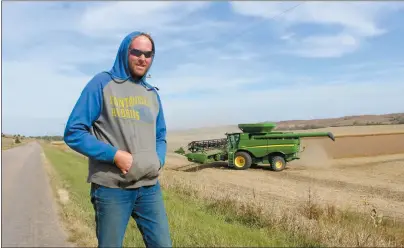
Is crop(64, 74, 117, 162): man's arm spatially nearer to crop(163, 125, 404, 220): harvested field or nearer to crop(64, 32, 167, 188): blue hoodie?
crop(64, 32, 167, 188): blue hoodie

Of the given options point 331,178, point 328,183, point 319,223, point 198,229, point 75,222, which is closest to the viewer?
point 198,229

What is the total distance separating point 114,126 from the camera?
9.61 feet

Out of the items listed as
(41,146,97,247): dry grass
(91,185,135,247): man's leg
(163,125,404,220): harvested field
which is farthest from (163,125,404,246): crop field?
(91,185,135,247): man's leg

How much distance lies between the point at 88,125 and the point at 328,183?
14354 mm

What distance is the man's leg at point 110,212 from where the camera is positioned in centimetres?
290

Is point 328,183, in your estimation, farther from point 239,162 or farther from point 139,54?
point 139,54

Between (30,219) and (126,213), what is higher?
(126,213)

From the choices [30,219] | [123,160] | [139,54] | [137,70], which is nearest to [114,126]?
[123,160]

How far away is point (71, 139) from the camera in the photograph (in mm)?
2873

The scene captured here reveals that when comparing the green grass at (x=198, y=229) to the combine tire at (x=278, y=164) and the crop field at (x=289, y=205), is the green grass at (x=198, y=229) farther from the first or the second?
the combine tire at (x=278, y=164)

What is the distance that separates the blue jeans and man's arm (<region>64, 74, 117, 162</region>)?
26cm

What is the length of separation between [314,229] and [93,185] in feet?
12.3

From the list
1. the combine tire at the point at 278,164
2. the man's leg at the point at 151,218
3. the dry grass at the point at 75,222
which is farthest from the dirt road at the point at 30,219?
the combine tire at the point at 278,164

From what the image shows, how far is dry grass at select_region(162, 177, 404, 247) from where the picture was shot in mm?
5457
